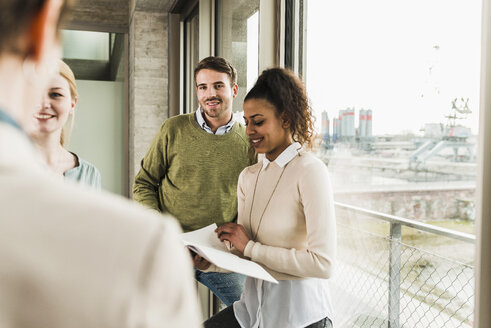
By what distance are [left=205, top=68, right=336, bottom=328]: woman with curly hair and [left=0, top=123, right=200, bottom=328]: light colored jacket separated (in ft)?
3.11

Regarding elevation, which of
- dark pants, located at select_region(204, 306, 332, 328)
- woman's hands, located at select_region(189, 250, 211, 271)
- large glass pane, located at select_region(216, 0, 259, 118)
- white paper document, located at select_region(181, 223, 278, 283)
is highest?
large glass pane, located at select_region(216, 0, 259, 118)

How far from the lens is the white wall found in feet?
16.7

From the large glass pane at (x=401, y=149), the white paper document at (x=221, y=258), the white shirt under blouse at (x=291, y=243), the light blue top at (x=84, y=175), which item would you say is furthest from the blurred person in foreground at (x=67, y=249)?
the light blue top at (x=84, y=175)

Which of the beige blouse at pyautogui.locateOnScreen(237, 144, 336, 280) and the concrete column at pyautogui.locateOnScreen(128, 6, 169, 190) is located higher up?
the concrete column at pyautogui.locateOnScreen(128, 6, 169, 190)

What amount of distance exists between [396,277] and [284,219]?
391 mm

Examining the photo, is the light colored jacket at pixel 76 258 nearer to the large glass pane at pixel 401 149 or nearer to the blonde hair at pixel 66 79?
the large glass pane at pixel 401 149

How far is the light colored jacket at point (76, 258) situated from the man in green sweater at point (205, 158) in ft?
5.82

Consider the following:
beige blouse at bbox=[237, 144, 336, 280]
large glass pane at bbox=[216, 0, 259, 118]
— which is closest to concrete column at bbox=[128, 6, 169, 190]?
large glass pane at bbox=[216, 0, 259, 118]

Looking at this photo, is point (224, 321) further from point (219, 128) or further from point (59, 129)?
point (219, 128)

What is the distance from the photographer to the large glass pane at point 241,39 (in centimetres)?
236

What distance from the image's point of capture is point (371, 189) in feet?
4.61

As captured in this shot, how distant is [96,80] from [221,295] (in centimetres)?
382

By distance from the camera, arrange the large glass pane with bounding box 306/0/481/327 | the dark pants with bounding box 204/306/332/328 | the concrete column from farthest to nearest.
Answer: the concrete column
the dark pants with bounding box 204/306/332/328
the large glass pane with bounding box 306/0/481/327

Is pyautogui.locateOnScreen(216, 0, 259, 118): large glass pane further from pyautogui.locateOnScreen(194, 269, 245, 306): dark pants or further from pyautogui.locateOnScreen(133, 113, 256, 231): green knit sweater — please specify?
pyautogui.locateOnScreen(194, 269, 245, 306): dark pants
